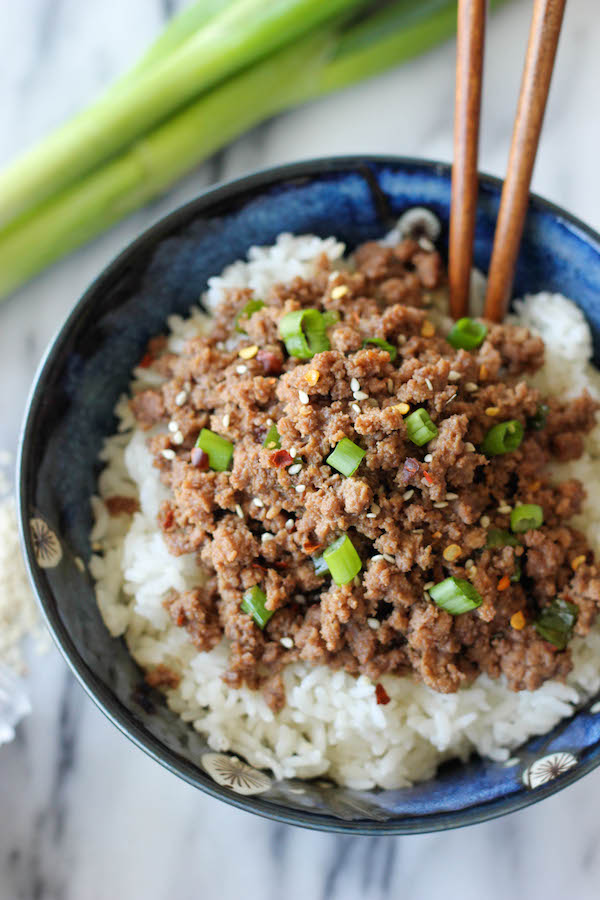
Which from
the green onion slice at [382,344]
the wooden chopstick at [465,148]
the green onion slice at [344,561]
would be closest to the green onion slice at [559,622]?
the green onion slice at [344,561]

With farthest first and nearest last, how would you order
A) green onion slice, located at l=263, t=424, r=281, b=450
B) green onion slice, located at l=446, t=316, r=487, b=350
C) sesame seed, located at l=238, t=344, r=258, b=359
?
1. green onion slice, located at l=446, t=316, r=487, b=350
2. sesame seed, located at l=238, t=344, r=258, b=359
3. green onion slice, located at l=263, t=424, r=281, b=450

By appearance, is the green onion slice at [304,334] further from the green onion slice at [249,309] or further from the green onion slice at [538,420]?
the green onion slice at [538,420]

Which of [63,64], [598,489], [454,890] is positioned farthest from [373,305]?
[454,890]

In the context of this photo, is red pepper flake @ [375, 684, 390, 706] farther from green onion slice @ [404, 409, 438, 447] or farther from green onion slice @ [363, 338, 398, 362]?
green onion slice @ [363, 338, 398, 362]

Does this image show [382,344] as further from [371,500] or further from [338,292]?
[371,500]

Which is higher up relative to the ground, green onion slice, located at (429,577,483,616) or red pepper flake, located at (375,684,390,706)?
green onion slice, located at (429,577,483,616)

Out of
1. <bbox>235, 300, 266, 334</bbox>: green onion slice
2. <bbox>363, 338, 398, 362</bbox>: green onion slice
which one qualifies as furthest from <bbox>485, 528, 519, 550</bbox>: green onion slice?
<bbox>235, 300, 266, 334</bbox>: green onion slice

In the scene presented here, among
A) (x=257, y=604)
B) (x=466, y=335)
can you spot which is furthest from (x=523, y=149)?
(x=257, y=604)

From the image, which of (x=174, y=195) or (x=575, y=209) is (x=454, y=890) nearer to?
(x=575, y=209)
